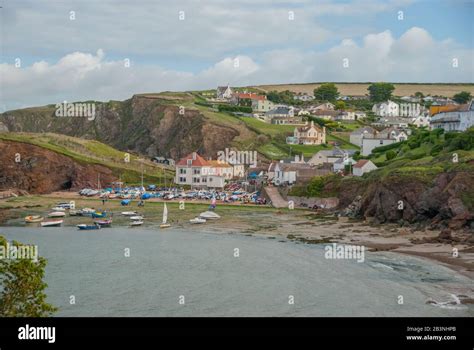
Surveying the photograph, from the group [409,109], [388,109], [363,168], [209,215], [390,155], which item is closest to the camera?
[209,215]

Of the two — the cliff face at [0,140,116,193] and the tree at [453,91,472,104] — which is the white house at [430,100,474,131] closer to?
the cliff face at [0,140,116,193]

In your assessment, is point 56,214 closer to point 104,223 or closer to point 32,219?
point 32,219

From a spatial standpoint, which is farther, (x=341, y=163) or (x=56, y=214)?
(x=341, y=163)

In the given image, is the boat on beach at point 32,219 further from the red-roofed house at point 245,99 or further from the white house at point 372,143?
the red-roofed house at point 245,99

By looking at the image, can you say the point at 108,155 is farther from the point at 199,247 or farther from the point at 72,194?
the point at 199,247

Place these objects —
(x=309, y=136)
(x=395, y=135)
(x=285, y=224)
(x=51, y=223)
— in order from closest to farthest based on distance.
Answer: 1. (x=285, y=224)
2. (x=51, y=223)
3. (x=395, y=135)
4. (x=309, y=136)

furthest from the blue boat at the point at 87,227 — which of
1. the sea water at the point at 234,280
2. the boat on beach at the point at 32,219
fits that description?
the boat on beach at the point at 32,219

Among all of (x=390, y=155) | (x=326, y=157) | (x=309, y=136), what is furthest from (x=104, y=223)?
(x=309, y=136)
